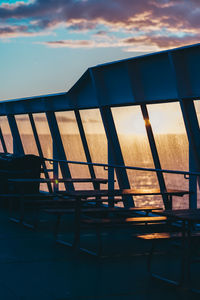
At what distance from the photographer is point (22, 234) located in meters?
7.56

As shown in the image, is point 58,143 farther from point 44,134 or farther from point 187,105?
point 187,105

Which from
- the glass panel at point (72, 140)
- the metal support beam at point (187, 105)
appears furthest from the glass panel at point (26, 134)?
the metal support beam at point (187, 105)

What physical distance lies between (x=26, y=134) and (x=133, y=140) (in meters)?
6.01

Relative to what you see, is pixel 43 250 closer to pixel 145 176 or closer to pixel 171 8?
pixel 145 176

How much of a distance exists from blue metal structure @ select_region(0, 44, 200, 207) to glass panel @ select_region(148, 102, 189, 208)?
0.43 ft

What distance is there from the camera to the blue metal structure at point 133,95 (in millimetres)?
7625

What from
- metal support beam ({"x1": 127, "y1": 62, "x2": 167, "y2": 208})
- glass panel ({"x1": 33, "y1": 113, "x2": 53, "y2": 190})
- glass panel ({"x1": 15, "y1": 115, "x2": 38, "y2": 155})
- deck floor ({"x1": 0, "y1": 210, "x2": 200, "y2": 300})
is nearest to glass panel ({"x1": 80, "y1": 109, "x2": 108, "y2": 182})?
metal support beam ({"x1": 127, "y1": 62, "x2": 167, "y2": 208})

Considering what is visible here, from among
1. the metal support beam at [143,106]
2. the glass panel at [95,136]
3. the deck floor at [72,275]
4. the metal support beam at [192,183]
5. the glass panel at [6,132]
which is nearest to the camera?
the deck floor at [72,275]

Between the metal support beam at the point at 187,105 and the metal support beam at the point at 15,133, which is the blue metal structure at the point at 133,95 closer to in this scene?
the metal support beam at the point at 187,105

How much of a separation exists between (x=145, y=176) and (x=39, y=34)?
3.89m

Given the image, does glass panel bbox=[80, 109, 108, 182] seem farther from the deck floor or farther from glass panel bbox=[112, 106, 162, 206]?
the deck floor

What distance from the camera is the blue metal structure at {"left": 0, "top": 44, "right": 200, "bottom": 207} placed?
762 centimetres

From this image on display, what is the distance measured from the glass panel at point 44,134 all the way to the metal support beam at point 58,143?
0.47 metres

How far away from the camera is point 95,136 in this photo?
38.2 feet
